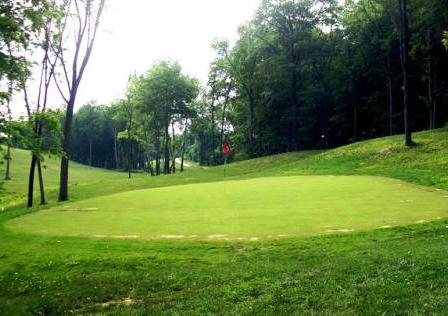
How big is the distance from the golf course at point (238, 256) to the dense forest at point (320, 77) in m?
34.1

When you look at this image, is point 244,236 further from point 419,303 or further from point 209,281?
point 419,303

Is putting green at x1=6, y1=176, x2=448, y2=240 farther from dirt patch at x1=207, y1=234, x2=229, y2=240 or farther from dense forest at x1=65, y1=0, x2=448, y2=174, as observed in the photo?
dense forest at x1=65, y1=0, x2=448, y2=174

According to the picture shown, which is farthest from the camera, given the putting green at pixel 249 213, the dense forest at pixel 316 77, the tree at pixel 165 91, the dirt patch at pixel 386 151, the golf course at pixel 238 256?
the tree at pixel 165 91

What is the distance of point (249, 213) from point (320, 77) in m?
49.7

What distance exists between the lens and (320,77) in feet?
207

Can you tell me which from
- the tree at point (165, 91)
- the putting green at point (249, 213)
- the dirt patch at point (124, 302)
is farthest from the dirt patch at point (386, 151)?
the tree at point (165, 91)

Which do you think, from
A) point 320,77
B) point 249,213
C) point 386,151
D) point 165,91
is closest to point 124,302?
point 249,213

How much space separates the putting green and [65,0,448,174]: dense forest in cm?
3017

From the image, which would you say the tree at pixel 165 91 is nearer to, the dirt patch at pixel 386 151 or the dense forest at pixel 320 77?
the dense forest at pixel 320 77

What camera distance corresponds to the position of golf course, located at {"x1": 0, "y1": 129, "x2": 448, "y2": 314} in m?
9.03

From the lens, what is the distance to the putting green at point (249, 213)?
1367 cm

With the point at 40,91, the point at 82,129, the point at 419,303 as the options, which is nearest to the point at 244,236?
the point at 419,303

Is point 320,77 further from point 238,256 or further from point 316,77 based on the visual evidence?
point 238,256

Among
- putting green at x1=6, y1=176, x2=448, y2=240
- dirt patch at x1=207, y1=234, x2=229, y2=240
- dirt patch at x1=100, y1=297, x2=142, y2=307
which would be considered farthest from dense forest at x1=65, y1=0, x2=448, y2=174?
dirt patch at x1=100, y1=297, x2=142, y2=307
